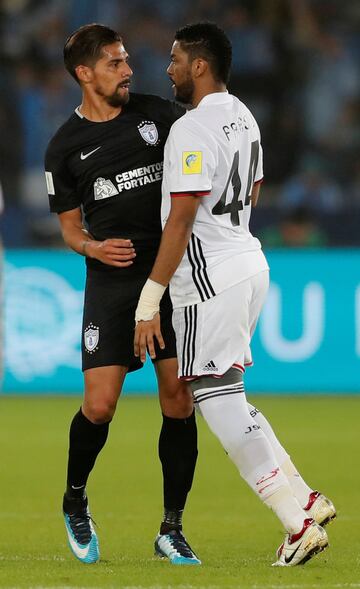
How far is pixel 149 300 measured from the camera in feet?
18.2

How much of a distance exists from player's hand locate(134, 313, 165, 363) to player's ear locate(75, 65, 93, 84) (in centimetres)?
113

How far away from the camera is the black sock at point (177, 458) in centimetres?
604

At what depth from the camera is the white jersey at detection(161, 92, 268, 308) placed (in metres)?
5.46

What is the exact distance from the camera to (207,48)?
221 inches

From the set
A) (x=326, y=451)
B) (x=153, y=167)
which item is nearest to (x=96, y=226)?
(x=153, y=167)

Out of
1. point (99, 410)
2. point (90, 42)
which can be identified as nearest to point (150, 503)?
point (99, 410)

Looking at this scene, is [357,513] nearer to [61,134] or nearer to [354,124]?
[61,134]

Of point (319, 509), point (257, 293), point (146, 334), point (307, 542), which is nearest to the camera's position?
point (307, 542)

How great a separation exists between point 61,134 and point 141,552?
1889mm

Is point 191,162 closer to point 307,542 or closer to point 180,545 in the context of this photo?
point 307,542

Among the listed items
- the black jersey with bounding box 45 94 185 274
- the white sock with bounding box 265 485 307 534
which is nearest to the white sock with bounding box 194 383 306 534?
the white sock with bounding box 265 485 307 534

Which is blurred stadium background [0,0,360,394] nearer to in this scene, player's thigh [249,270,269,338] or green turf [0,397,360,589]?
green turf [0,397,360,589]

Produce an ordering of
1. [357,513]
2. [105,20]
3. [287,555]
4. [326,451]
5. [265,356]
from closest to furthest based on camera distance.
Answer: [287,555] < [357,513] < [326,451] < [265,356] < [105,20]

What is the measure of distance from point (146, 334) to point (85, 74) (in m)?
1.22
